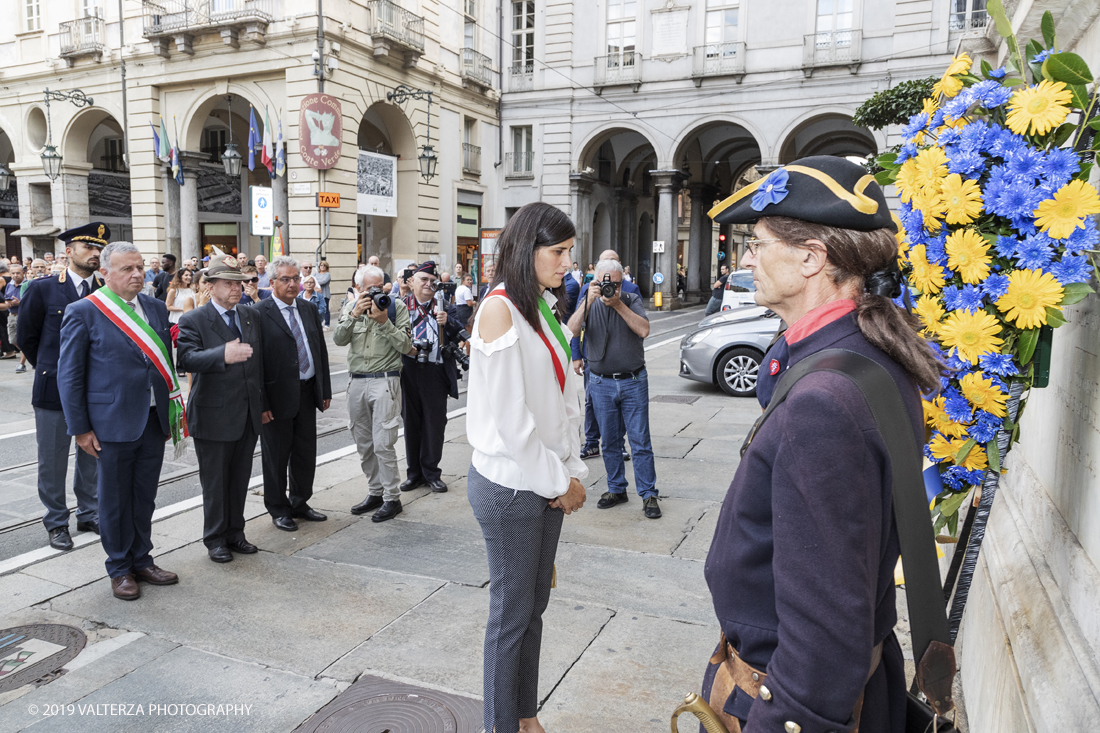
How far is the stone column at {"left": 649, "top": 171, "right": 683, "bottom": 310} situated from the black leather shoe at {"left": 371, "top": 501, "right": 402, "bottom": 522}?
1011 inches

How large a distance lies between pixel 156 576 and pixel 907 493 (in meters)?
4.41

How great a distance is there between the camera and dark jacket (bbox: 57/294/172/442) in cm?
434

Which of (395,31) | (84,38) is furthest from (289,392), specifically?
(84,38)

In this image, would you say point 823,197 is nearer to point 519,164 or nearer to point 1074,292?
point 1074,292

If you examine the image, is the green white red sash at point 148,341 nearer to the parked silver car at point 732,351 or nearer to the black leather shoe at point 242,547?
the black leather shoe at point 242,547

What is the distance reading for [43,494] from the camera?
5.16 m

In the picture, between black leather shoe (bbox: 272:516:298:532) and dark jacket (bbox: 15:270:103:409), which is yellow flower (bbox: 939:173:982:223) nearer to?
black leather shoe (bbox: 272:516:298:532)

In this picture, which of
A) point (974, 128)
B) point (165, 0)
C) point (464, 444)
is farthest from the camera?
point (165, 0)

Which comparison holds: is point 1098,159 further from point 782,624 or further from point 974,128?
point 782,624

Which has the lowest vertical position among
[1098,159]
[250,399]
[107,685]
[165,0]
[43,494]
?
[107,685]

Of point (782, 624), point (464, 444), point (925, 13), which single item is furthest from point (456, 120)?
point (782, 624)

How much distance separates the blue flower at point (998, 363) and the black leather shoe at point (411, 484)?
5.05 meters

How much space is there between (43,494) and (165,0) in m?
23.2

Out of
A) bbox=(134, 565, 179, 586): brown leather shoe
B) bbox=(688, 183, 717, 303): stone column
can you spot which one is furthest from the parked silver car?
bbox=(688, 183, 717, 303): stone column
